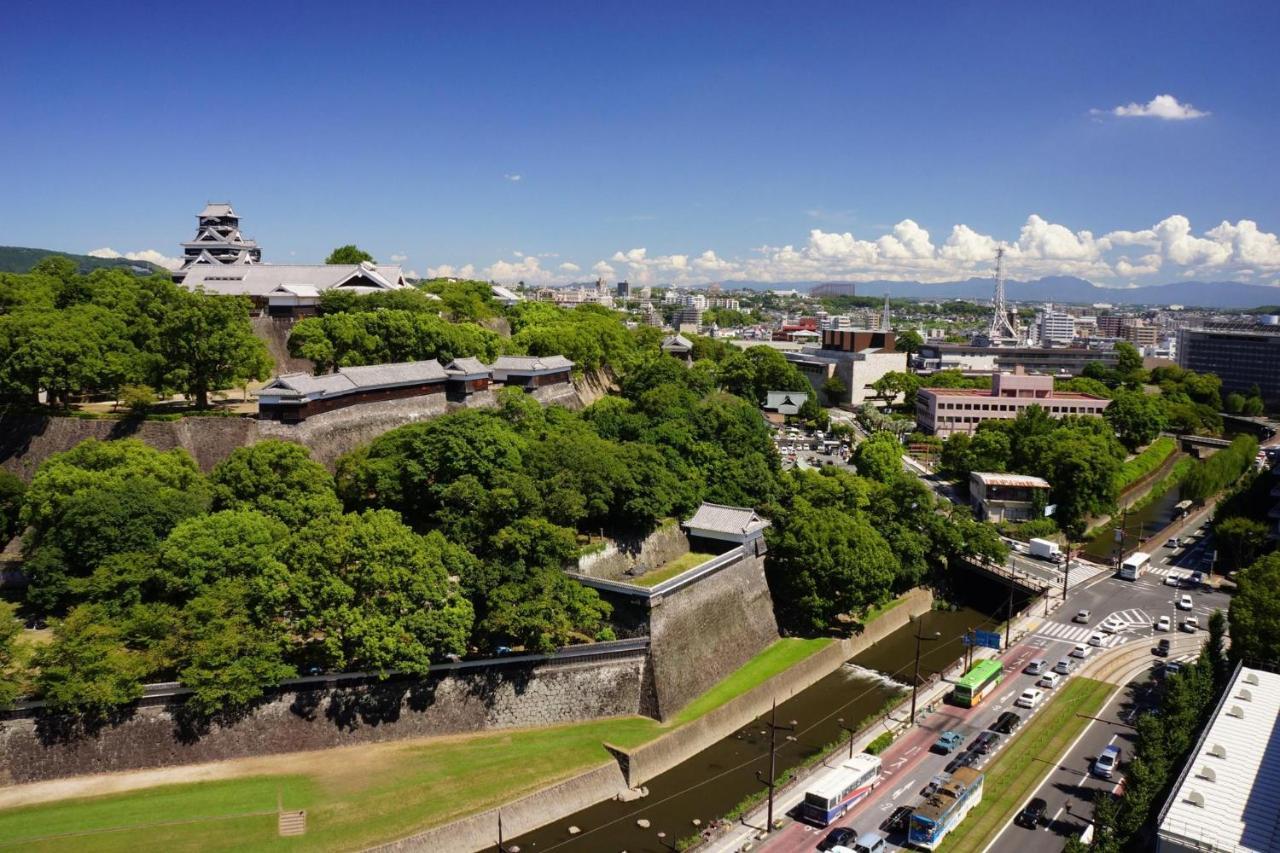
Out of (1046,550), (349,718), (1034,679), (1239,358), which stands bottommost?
(1034,679)

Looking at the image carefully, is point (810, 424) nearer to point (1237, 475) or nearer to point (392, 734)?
point (1237, 475)

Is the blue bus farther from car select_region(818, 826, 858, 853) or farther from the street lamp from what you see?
the street lamp

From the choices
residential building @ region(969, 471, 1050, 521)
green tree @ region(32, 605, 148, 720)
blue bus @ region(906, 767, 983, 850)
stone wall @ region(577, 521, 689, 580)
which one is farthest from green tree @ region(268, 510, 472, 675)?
residential building @ region(969, 471, 1050, 521)

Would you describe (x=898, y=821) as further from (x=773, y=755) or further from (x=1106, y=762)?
(x=1106, y=762)

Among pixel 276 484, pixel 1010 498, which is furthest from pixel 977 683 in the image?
pixel 276 484

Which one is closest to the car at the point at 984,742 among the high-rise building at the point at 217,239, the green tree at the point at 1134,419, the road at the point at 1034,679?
the road at the point at 1034,679

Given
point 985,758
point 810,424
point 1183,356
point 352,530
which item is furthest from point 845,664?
point 1183,356
